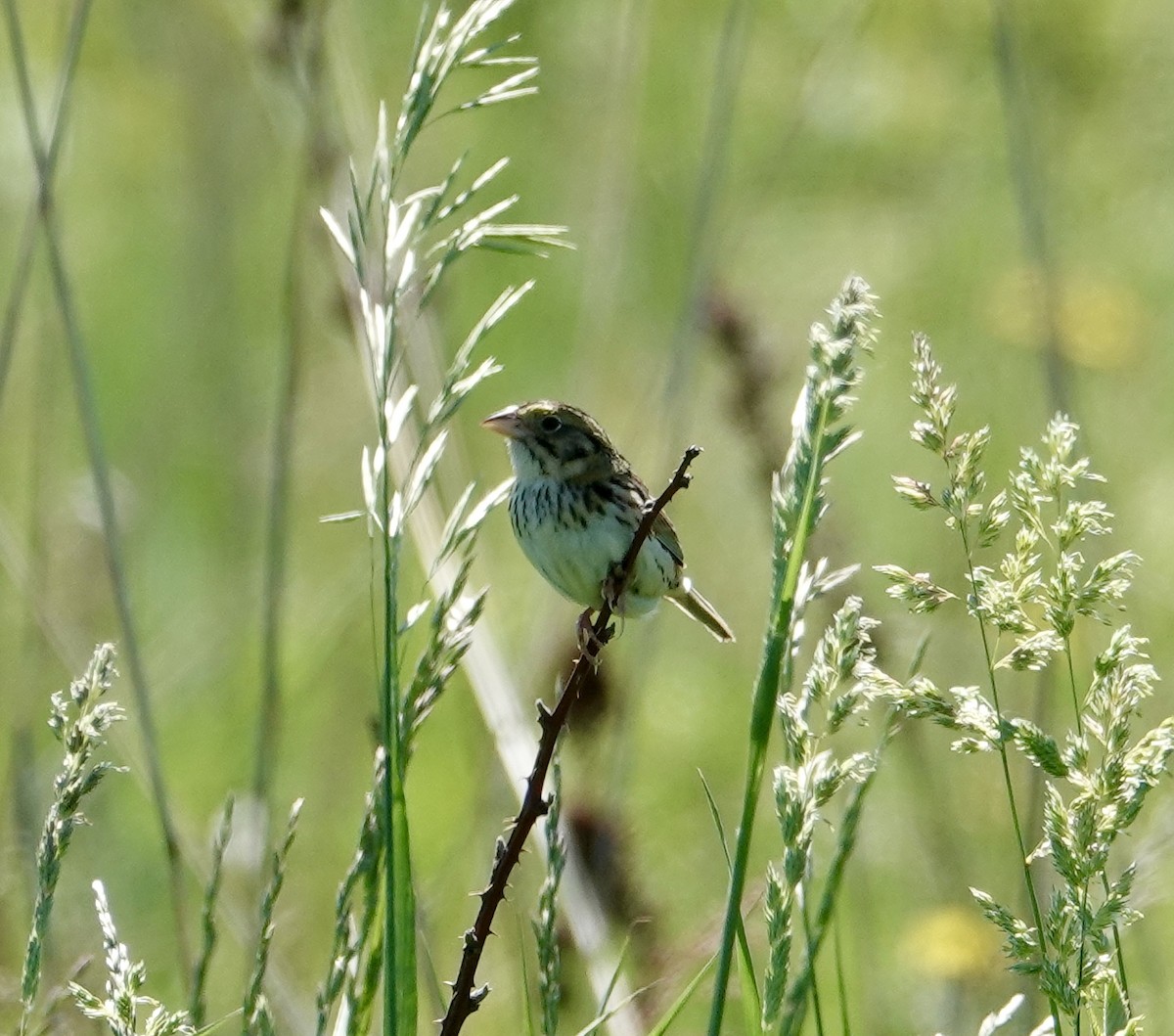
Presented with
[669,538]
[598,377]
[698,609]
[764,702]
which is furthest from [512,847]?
[598,377]

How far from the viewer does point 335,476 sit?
6309 mm

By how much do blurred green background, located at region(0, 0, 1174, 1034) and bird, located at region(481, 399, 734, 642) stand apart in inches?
3.8

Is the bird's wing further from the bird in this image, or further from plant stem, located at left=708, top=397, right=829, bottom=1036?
plant stem, located at left=708, top=397, right=829, bottom=1036

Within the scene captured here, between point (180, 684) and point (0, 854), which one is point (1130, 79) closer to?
point (180, 684)

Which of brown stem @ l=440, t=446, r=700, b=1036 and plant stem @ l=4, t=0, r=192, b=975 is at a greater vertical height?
plant stem @ l=4, t=0, r=192, b=975

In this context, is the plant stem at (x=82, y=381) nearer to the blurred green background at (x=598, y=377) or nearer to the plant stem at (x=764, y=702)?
the blurred green background at (x=598, y=377)

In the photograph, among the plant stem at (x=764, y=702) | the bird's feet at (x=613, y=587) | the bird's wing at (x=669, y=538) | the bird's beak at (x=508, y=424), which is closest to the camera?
the plant stem at (x=764, y=702)

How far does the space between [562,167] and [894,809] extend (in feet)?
10.3

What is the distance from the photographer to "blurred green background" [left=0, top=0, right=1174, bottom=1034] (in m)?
3.54

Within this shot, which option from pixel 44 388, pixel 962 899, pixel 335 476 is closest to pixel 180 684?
pixel 335 476

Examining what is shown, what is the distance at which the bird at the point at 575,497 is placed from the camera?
3.41m

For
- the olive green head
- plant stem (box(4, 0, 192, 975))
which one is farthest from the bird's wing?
plant stem (box(4, 0, 192, 975))

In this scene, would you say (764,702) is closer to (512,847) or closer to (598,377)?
(512,847)

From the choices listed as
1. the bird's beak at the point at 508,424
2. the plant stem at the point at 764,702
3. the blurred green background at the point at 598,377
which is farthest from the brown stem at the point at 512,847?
the bird's beak at the point at 508,424
